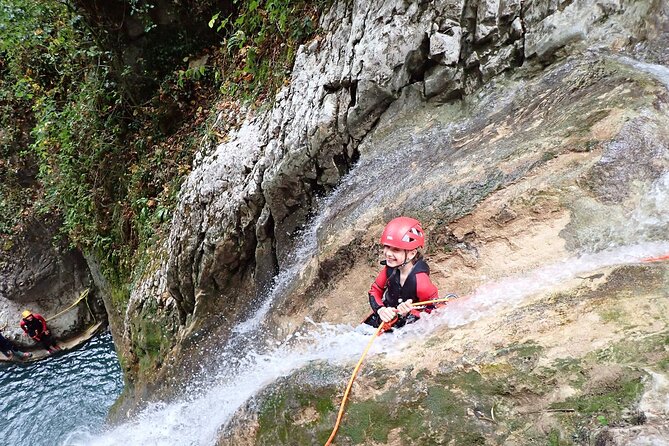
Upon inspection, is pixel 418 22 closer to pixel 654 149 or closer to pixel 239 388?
pixel 654 149

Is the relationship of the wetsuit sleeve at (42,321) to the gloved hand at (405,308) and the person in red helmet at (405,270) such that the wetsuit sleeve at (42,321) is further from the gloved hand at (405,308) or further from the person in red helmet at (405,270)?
the gloved hand at (405,308)

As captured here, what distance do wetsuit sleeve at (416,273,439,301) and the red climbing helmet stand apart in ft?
0.91

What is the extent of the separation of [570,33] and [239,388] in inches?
202

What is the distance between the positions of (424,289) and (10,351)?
13.0 meters

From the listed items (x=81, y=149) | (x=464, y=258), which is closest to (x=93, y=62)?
(x=81, y=149)

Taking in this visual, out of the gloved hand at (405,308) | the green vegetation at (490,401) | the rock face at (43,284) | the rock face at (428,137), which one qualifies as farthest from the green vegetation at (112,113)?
the green vegetation at (490,401)

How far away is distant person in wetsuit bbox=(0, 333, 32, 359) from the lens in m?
12.0

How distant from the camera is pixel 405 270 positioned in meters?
3.99

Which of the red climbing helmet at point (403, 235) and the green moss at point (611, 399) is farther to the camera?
the red climbing helmet at point (403, 235)

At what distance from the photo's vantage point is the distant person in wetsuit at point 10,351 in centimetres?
1202

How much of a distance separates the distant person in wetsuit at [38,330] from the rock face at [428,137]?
7037 millimetres

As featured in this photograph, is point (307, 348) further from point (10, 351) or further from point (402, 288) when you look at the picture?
point (10, 351)

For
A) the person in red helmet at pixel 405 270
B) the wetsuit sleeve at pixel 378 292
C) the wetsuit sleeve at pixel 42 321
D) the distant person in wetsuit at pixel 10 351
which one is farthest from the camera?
the distant person in wetsuit at pixel 10 351

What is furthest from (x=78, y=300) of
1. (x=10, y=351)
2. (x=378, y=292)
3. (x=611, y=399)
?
(x=611, y=399)
